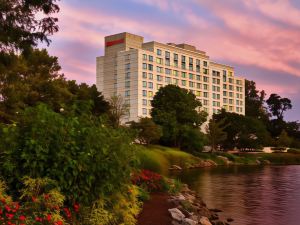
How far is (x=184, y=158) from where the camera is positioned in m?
69.6

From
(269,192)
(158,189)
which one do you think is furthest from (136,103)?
(158,189)

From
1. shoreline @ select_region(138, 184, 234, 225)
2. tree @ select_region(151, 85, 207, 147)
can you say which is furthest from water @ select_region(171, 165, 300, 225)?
tree @ select_region(151, 85, 207, 147)

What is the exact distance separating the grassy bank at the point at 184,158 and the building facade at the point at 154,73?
5026 cm

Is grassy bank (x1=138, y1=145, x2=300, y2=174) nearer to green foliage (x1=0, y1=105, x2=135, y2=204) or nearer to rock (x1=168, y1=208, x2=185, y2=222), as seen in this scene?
rock (x1=168, y1=208, x2=185, y2=222)

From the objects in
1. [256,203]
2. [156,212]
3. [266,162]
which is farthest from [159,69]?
[156,212]

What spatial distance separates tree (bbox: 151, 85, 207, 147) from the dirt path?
206 ft

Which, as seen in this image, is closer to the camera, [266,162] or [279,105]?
[266,162]

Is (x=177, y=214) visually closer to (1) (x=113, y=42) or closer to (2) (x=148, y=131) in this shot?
(2) (x=148, y=131)

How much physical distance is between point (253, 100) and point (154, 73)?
203 feet

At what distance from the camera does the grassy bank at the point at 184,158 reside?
47.2 metres

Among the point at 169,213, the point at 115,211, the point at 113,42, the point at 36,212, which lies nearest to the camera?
the point at 36,212

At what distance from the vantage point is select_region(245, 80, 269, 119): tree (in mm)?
184500

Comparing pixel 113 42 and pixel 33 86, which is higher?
pixel 113 42

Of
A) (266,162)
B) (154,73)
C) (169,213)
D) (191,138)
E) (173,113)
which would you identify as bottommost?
(266,162)
